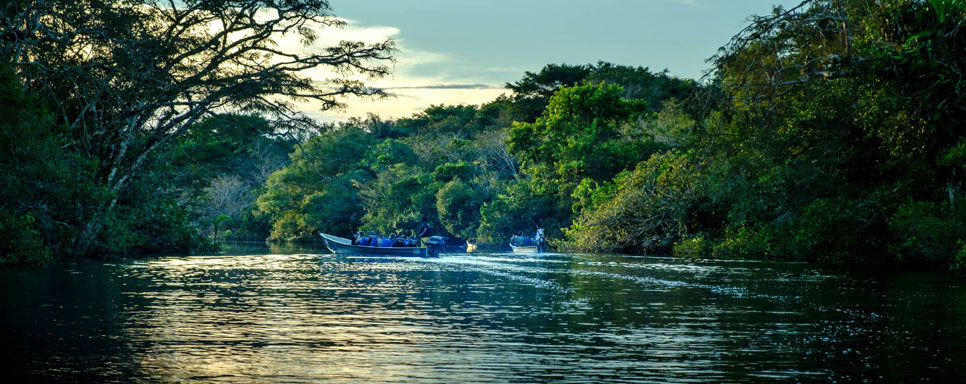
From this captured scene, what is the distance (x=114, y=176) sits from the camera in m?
31.9

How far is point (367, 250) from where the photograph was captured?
137ft

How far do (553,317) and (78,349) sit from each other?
6408 millimetres

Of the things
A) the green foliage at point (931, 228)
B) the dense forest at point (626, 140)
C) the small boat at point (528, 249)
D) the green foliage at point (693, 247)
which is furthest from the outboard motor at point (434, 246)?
the green foliage at point (931, 228)

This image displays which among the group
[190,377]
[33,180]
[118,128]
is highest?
[118,128]

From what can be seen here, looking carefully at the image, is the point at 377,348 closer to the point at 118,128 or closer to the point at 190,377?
the point at 190,377

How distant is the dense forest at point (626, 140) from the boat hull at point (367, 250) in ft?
21.6

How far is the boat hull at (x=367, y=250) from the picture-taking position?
40.7m

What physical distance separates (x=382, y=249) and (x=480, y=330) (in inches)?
1175

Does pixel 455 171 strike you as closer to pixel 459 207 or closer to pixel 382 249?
pixel 459 207

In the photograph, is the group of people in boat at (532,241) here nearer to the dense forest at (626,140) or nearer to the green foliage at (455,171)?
the dense forest at (626,140)

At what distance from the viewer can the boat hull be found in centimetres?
4072

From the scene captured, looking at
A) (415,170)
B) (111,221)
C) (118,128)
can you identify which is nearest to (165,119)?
(118,128)

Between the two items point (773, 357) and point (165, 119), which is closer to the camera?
point (773, 357)

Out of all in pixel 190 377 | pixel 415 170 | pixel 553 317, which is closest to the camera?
pixel 190 377
